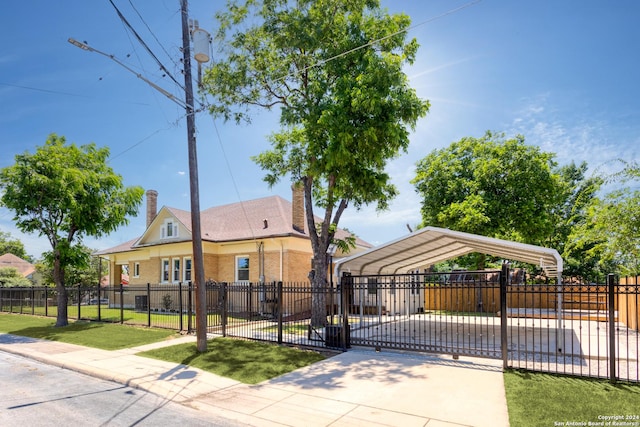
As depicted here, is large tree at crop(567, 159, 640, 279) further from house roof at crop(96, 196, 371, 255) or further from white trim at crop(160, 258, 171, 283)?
white trim at crop(160, 258, 171, 283)

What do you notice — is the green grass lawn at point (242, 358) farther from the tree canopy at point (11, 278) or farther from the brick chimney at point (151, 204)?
the tree canopy at point (11, 278)

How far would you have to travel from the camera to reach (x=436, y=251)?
55.5 ft

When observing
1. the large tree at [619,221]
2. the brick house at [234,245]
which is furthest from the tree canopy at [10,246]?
the large tree at [619,221]

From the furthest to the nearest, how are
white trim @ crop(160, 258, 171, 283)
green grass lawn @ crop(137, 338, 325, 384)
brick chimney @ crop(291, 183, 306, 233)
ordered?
1. white trim @ crop(160, 258, 171, 283)
2. brick chimney @ crop(291, 183, 306, 233)
3. green grass lawn @ crop(137, 338, 325, 384)

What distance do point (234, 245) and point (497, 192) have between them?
1705cm

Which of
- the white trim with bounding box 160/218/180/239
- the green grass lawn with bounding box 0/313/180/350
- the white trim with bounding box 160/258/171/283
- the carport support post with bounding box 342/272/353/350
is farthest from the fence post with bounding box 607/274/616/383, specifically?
the white trim with bounding box 160/258/171/283

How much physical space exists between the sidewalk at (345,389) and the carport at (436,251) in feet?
8.49

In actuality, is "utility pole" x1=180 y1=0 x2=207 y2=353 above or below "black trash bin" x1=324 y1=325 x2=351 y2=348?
above

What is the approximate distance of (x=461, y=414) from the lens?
6.39 m

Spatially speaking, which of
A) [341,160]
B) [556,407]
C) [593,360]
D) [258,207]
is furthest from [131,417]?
[258,207]

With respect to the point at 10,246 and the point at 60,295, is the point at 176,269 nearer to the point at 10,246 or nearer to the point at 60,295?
the point at 60,295

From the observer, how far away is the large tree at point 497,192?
25.1 meters

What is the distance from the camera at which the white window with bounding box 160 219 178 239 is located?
26.2 m

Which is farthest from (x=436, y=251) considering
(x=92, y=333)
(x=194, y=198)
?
(x=92, y=333)
